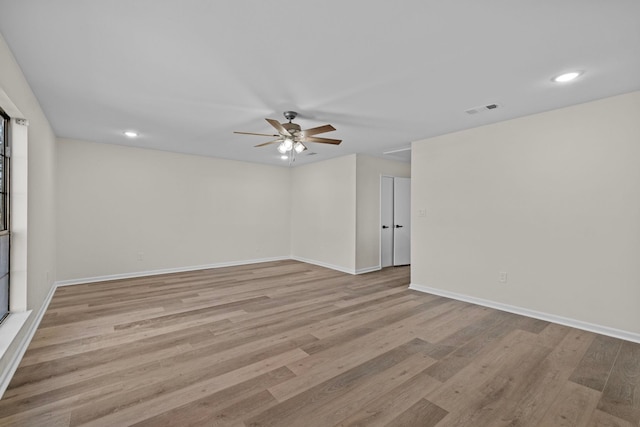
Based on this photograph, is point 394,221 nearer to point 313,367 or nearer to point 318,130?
point 318,130

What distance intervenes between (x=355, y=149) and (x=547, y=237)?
3217mm

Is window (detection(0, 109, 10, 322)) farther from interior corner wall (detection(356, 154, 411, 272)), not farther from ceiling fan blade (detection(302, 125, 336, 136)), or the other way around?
interior corner wall (detection(356, 154, 411, 272))

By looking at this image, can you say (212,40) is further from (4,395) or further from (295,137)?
(4,395)

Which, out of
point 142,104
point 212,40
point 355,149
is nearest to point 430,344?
point 212,40

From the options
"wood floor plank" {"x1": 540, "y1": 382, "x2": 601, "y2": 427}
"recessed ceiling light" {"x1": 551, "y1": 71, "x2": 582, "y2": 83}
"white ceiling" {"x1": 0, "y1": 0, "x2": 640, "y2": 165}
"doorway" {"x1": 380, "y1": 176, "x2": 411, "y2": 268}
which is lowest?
"wood floor plank" {"x1": 540, "y1": 382, "x2": 601, "y2": 427}

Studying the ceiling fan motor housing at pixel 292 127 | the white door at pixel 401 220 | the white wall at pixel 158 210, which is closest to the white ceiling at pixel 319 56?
the ceiling fan motor housing at pixel 292 127

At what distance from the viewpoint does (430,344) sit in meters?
2.78

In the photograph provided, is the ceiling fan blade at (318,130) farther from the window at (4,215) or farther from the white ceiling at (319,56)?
Answer: the window at (4,215)

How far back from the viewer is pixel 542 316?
3426 millimetres

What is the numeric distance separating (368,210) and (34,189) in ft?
16.5

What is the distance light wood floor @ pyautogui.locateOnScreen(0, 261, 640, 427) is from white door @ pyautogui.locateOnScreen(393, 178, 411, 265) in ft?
8.93

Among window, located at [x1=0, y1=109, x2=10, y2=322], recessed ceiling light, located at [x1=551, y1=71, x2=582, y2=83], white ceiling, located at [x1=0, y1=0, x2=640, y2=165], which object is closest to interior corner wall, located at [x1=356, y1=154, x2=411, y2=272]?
white ceiling, located at [x1=0, y1=0, x2=640, y2=165]

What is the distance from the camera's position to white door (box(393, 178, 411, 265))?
6.55 metres

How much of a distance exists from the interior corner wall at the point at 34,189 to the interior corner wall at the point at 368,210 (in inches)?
184
